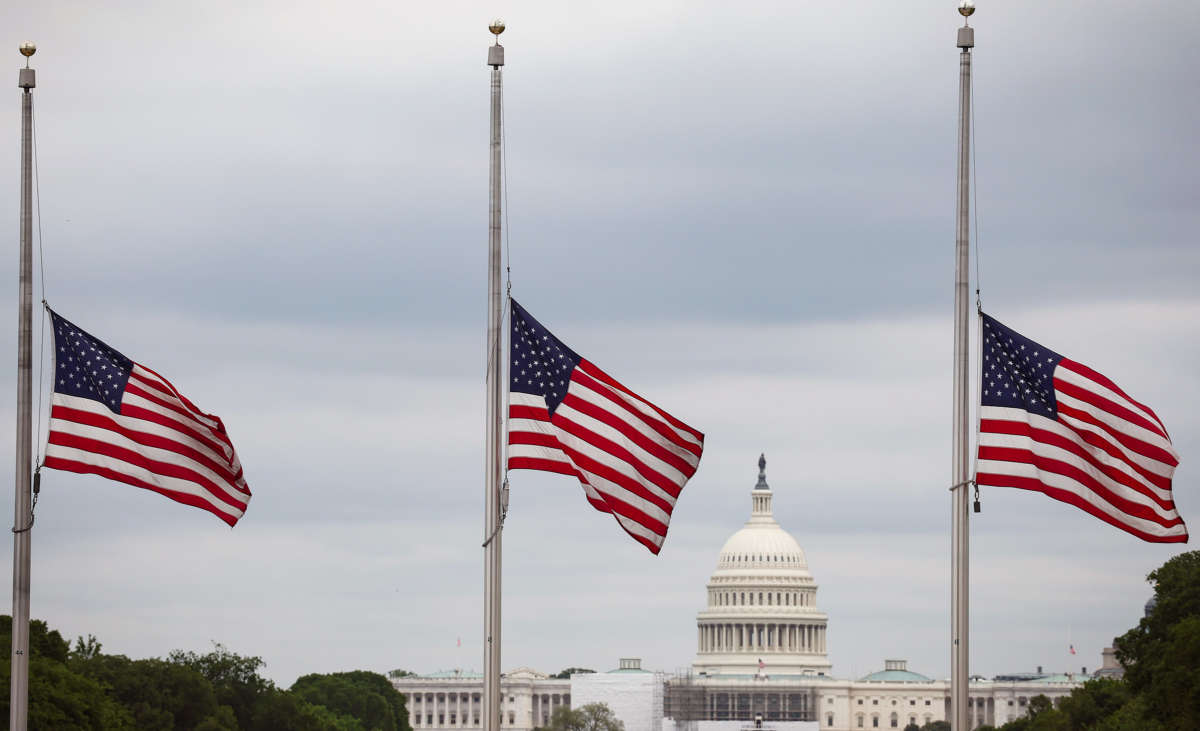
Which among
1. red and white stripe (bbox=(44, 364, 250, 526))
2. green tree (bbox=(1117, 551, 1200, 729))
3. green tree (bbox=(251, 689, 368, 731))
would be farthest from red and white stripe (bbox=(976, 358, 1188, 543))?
green tree (bbox=(251, 689, 368, 731))

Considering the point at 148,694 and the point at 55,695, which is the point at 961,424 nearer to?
the point at 55,695

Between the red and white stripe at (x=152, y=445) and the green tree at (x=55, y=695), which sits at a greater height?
the red and white stripe at (x=152, y=445)

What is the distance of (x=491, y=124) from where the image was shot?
5222 cm

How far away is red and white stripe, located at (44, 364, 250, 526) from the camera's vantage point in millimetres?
52781

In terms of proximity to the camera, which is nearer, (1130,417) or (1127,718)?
(1130,417)

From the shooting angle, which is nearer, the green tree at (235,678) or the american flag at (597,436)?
the american flag at (597,436)

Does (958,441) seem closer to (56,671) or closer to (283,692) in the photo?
(56,671)

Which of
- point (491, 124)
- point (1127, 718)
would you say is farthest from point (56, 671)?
point (491, 124)

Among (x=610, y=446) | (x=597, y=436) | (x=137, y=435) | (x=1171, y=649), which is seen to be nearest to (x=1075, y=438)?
(x=610, y=446)

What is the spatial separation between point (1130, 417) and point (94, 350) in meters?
19.8

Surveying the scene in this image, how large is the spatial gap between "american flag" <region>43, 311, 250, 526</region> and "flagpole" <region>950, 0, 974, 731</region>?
13.8 metres

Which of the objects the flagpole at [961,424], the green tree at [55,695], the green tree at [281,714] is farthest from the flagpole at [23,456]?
the green tree at [281,714]

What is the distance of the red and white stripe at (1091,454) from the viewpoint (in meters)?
50.2

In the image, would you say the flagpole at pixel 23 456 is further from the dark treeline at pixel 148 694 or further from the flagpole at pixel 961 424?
the dark treeline at pixel 148 694
